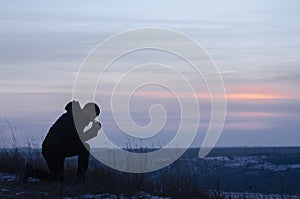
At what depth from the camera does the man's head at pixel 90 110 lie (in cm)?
1472

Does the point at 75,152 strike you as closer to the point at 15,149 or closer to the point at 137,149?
the point at 137,149

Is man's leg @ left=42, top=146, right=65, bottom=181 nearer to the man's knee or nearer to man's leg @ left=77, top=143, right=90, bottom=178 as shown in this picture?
man's leg @ left=77, top=143, right=90, bottom=178

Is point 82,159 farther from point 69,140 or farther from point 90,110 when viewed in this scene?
point 90,110

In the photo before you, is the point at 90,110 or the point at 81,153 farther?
the point at 81,153

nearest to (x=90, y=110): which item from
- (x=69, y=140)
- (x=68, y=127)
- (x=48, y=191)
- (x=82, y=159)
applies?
(x=68, y=127)

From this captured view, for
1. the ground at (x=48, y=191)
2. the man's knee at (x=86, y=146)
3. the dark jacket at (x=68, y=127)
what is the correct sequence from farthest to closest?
1. the man's knee at (x=86, y=146)
2. the dark jacket at (x=68, y=127)
3. the ground at (x=48, y=191)

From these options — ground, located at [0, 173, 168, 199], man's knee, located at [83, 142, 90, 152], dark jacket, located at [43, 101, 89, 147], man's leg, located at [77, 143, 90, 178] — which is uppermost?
dark jacket, located at [43, 101, 89, 147]

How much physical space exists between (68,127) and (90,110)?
69 centimetres

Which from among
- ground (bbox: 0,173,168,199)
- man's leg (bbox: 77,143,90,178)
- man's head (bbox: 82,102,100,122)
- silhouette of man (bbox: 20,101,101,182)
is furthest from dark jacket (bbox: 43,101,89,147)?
ground (bbox: 0,173,168,199)

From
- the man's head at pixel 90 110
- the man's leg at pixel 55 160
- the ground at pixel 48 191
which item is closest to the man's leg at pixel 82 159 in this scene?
the ground at pixel 48 191

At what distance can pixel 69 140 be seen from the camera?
15.1m

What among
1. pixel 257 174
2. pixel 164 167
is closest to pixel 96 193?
pixel 164 167

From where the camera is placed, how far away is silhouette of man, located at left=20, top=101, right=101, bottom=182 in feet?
48.6

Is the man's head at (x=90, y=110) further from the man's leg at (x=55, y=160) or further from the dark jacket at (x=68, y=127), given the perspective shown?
the man's leg at (x=55, y=160)
